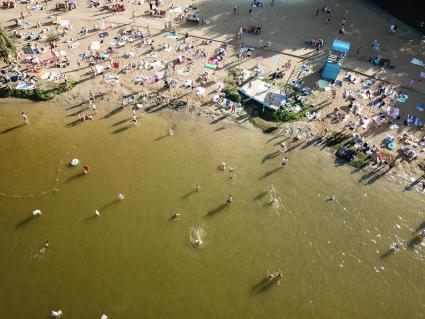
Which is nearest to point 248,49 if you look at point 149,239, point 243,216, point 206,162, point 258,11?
point 258,11

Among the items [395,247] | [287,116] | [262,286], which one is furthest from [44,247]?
[395,247]

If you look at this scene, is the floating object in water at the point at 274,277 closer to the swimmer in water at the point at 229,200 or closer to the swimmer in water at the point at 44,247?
the swimmer in water at the point at 229,200

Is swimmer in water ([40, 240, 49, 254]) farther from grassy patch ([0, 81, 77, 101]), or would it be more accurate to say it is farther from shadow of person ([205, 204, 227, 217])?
grassy patch ([0, 81, 77, 101])

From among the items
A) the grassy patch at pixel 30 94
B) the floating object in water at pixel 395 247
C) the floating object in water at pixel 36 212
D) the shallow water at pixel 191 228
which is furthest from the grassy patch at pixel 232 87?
the floating object in water at pixel 36 212

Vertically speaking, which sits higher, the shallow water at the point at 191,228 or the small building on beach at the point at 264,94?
the small building on beach at the point at 264,94

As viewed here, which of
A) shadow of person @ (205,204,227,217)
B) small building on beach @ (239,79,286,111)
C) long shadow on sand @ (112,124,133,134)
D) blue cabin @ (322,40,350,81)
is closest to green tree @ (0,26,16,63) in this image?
long shadow on sand @ (112,124,133,134)

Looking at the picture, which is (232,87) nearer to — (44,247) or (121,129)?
(121,129)

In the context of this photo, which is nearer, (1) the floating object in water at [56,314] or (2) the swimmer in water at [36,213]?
(1) the floating object in water at [56,314]

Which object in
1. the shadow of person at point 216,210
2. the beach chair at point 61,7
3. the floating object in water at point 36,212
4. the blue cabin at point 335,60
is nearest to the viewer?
the floating object in water at point 36,212

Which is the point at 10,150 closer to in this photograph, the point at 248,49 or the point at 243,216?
the point at 243,216
